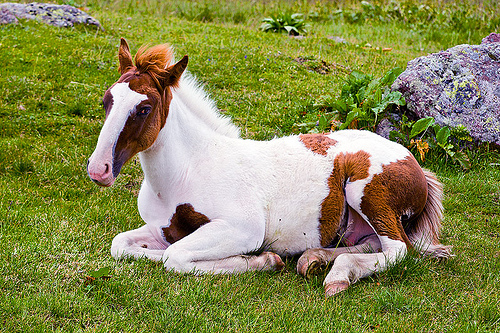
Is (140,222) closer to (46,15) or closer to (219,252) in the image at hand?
(219,252)

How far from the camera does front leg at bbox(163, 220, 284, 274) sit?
3.64 m

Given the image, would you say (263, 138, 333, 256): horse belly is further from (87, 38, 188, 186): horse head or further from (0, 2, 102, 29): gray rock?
(0, 2, 102, 29): gray rock

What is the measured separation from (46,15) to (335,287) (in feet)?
31.3

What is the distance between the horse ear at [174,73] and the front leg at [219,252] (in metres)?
1.10

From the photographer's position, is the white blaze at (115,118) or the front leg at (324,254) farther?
the front leg at (324,254)

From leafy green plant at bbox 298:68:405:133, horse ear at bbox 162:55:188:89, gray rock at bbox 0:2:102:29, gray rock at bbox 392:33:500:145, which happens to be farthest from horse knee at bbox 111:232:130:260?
gray rock at bbox 0:2:102:29

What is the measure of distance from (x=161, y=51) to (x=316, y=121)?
11.4ft

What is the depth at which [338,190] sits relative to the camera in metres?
4.04

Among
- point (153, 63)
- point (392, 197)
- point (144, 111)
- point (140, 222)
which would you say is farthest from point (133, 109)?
point (392, 197)

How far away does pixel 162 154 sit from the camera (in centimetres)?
382

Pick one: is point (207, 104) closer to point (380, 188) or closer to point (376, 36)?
point (380, 188)

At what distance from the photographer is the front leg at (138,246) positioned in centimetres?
388

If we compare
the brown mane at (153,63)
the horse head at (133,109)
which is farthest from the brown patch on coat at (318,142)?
the brown mane at (153,63)

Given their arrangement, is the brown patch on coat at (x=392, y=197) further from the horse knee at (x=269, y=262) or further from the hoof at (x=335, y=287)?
the horse knee at (x=269, y=262)
